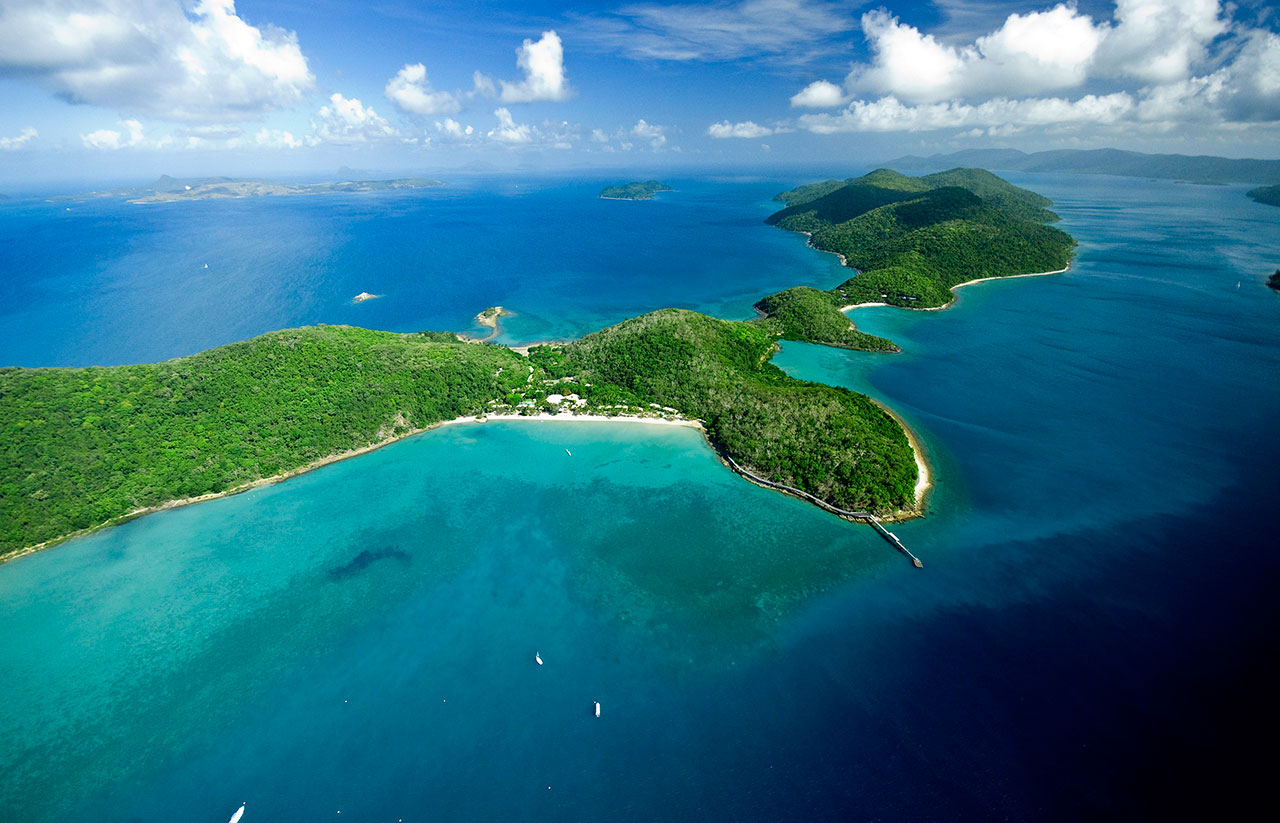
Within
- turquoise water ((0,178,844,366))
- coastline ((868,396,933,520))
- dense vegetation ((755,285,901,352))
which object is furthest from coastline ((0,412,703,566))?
dense vegetation ((755,285,901,352))

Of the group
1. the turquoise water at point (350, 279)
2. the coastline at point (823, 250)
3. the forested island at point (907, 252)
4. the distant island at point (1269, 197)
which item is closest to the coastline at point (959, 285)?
the forested island at point (907, 252)

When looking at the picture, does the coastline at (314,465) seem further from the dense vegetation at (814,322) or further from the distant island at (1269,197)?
the distant island at (1269,197)

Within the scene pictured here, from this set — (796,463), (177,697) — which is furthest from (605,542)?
(177,697)

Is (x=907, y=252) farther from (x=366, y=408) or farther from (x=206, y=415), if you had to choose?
(x=206, y=415)

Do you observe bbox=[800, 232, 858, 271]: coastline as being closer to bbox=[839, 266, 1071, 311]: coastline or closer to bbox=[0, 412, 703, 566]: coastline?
bbox=[839, 266, 1071, 311]: coastline

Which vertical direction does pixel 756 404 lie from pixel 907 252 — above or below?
below

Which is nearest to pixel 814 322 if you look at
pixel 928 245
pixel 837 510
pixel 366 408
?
pixel 837 510
